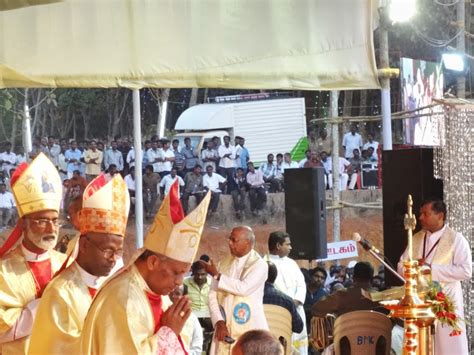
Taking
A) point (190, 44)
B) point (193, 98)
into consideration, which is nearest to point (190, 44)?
point (190, 44)

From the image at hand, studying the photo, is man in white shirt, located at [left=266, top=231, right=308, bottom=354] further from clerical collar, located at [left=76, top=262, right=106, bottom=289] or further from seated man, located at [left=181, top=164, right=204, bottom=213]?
seated man, located at [left=181, top=164, right=204, bottom=213]

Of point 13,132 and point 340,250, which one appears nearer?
point 340,250

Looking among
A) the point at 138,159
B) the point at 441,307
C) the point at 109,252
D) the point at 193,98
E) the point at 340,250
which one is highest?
the point at 193,98

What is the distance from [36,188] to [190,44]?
2.01 metres

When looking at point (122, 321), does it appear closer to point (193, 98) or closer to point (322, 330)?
point (322, 330)

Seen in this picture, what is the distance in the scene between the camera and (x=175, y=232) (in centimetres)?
477

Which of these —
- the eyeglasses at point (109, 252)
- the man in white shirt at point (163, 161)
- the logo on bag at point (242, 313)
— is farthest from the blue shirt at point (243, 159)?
the eyeglasses at point (109, 252)

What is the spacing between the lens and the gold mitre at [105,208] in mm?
5289

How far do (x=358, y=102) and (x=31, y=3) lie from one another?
25.3 m

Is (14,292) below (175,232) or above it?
below

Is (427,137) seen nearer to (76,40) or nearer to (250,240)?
(250,240)

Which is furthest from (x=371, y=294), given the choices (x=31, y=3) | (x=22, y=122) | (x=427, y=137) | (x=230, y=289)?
(x=22, y=122)

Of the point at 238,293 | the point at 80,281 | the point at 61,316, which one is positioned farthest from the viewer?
the point at 238,293

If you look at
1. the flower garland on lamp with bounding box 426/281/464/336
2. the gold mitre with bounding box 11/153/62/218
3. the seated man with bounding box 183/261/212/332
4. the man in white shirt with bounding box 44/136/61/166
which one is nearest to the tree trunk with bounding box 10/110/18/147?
the man in white shirt with bounding box 44/136/61/166
